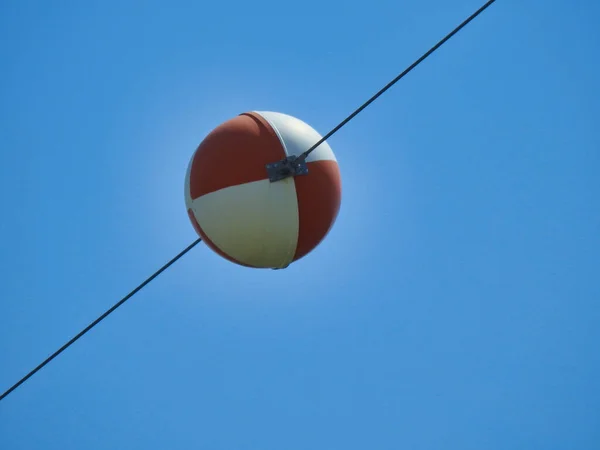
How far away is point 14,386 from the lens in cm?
566

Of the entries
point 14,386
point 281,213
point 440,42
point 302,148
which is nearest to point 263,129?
point 302,148

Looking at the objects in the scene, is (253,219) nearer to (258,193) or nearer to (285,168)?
(258,193)

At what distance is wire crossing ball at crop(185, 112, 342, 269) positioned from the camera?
5.74 metres

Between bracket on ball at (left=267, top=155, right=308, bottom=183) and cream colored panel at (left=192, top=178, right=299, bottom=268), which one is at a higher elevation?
bracket on ball at (left=267, top=155, right=308, bottom=183)

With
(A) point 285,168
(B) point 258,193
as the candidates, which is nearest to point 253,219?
(B) point 258,193

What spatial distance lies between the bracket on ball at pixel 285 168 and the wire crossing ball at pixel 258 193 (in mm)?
49

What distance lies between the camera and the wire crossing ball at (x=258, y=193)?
5.74 m

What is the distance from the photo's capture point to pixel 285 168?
225 inches

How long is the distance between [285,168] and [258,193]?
32cm

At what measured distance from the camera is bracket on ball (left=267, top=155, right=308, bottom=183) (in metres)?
5.70

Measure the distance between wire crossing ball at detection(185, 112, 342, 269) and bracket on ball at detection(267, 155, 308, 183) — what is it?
49 mm

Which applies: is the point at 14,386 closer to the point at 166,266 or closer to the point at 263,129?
the point at 166,266

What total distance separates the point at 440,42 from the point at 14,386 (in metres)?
4.43

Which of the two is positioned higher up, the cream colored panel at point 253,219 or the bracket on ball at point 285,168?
the bracket on ball at point 285,168
